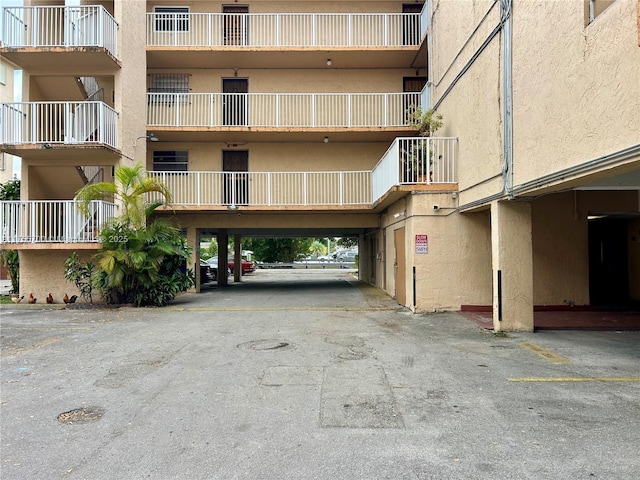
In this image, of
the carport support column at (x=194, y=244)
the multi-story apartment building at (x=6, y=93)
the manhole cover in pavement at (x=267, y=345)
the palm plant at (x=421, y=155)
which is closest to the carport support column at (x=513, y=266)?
the palm plant at (x=421, y=155)

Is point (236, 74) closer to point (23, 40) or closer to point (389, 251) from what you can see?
point (23, 40)

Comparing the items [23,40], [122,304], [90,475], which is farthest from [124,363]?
[23,40]

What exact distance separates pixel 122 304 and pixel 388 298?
27.2 feet

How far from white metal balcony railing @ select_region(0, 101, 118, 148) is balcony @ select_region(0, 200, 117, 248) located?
1.89 meters

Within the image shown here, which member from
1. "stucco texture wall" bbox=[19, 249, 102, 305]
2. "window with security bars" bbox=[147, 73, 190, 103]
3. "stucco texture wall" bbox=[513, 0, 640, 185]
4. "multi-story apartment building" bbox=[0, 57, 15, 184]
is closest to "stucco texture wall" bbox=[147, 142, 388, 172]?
"window with security bars" bbox=[147, 73, 190, 103]

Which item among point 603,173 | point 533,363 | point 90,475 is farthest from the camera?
point 533,363

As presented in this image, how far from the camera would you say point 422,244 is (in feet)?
36.6

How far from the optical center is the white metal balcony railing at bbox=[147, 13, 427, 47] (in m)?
16.4

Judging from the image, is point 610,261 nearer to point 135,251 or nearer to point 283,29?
point 283,29

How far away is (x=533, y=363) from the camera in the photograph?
6.36m

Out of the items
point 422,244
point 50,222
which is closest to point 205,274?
point 50,222

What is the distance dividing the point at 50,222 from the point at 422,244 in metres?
11.0

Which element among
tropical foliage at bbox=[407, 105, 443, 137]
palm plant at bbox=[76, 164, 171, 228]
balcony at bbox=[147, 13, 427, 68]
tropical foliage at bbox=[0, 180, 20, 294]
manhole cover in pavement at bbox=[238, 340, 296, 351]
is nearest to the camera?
manhole cover in pavement at bbox=[238, 340, 296, 351]

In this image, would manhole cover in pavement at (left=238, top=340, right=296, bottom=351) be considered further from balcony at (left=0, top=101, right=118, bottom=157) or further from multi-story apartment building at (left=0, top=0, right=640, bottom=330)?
balcony at (left=0, top=101, right=118, bottom=157)
